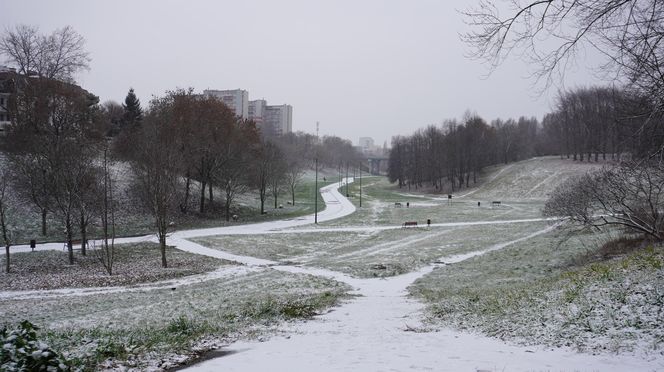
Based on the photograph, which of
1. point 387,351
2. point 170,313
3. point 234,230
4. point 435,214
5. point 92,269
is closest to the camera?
point 387,351

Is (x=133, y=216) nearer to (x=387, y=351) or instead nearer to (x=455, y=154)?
(x=387, y=351)

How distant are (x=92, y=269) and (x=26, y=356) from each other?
2292 cm

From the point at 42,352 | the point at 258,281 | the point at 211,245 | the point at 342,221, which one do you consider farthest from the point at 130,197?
the point at 42,352

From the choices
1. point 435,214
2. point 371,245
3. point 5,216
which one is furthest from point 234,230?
point 435,214

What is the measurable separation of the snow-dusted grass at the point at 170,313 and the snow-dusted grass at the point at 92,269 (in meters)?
3.27

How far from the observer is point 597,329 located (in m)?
8.75

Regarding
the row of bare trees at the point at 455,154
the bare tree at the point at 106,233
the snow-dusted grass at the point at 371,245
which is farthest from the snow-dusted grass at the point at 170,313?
the row of bare trees at the point at 455,154

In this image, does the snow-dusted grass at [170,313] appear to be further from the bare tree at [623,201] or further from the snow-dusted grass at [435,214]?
the snow-dusted grass at [435,214]

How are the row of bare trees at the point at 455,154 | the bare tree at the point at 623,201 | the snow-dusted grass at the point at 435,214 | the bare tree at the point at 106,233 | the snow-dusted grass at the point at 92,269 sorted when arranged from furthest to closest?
the row of bare trees at the point at 455,154 < the snow-dusted grass at the point at 435,214 < the bare tree at the point at 106,233 < the snow-dusted grass at the point at 92,269 < the bare tree at the point at 623,201

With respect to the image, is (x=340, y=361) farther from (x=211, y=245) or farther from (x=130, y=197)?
(x=130, y=197)

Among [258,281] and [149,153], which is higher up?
[149,153]

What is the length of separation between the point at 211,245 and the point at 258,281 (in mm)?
13766

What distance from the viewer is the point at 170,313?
15.5 metres

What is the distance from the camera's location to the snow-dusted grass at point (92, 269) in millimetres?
23234
